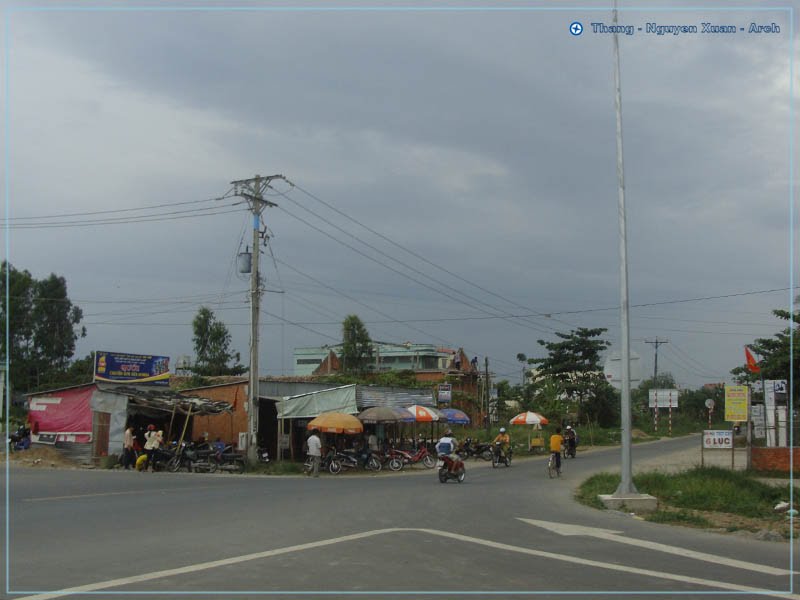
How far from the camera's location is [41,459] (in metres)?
32.7

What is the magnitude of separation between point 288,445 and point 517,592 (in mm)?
27273

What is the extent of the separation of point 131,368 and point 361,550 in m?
30.7

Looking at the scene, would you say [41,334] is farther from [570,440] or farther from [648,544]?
[648,544]

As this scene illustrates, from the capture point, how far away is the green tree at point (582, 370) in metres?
66.1

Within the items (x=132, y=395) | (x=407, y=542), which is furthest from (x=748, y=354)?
(x=132, y=395)

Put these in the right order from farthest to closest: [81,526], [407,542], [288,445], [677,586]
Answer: [288,445], [81,526], [407,542], [677,586]

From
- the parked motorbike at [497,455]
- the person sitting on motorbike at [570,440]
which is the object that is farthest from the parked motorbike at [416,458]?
the person sitting on motorbike at [570,440]

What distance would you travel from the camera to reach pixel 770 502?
16.6m

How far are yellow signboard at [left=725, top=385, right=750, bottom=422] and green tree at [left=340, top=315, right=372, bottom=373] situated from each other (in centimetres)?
4062

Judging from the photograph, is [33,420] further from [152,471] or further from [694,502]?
[694,502]

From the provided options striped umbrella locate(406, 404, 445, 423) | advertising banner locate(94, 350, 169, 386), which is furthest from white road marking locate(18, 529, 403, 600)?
advertising banner locate(94, 350, 169, 386)

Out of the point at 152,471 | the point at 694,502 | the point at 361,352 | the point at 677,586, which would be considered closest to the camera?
the point at 677,586

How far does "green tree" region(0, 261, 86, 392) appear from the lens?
58.2 meters

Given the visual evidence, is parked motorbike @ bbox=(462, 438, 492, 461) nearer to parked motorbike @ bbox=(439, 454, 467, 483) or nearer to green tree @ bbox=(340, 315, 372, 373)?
parked motorbike @ bbox=(439, 454, 467, 483)
